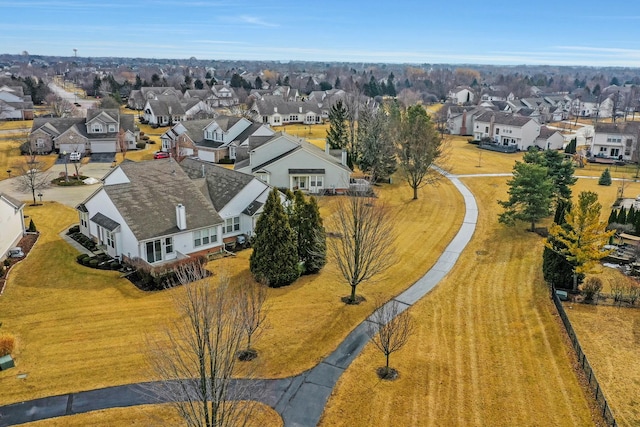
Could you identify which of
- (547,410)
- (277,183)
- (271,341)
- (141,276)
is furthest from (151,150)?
(547,410)

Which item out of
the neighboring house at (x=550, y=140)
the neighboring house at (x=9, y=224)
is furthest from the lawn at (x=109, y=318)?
the neighboring house at (x=550, y=140)

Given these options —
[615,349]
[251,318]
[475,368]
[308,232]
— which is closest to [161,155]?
[308,232]

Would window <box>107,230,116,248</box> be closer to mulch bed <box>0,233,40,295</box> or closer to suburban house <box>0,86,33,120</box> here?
mulch bed <box>0,233,40,295</box>

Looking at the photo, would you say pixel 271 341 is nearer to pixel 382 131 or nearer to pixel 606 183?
pixel 382 131

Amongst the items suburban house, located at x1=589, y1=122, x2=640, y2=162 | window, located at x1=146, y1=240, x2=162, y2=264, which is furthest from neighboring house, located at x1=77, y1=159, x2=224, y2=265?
suburban house, located at x1=589, y1=122, x2=640, y2=162

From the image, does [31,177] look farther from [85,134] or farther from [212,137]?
[212,137]

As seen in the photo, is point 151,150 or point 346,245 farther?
Result: point 151,150
